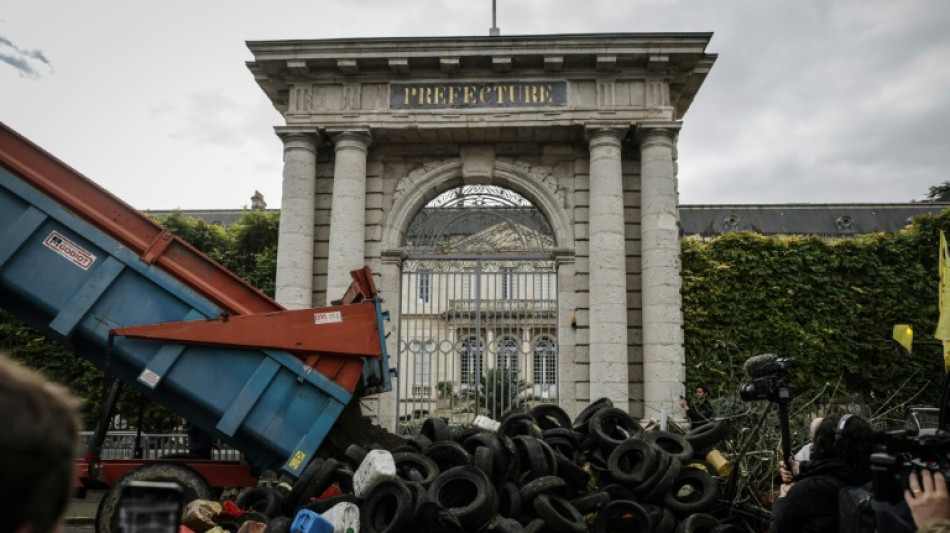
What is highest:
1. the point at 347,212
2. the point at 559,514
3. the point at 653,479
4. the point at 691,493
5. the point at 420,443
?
the point at 347,212

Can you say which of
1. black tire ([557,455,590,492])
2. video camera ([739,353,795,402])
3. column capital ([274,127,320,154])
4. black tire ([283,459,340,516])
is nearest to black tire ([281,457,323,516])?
black tire ([283,459,340,516])

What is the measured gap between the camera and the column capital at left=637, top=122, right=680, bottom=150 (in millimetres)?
12469

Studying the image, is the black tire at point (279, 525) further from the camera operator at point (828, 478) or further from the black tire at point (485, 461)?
the camera operator at point (828, 478)

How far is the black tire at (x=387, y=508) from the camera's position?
5.71 m

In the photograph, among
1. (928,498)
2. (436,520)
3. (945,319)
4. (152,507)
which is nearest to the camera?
(152,507)

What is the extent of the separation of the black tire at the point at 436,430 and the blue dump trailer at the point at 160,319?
1243mm

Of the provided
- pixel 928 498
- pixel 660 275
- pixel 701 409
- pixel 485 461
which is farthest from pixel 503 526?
pixel 660 275

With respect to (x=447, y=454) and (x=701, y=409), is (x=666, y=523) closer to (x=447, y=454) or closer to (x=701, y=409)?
(x=447, y=454)

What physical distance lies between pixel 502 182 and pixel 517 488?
7682mm

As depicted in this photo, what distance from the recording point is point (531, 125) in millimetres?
12609

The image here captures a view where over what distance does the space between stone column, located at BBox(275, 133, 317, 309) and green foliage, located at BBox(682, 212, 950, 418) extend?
684 centimetres

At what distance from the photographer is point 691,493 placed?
Answer: 6809 mm

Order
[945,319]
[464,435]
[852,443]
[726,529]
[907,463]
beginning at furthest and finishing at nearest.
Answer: [945,319]
[464,435]
[726,529]
[852,443]
[907,463]

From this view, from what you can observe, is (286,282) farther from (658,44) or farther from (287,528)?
(658,44)
